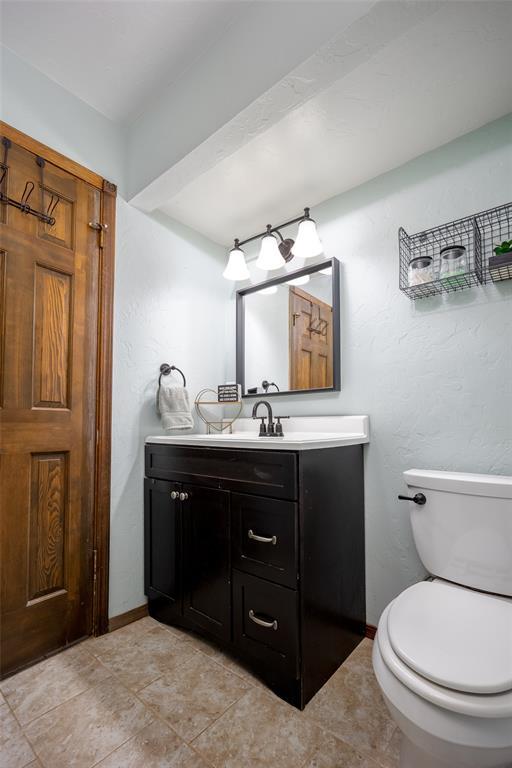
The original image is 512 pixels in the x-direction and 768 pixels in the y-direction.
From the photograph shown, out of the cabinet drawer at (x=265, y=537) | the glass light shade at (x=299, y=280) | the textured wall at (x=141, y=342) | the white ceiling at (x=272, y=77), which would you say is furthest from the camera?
the glass light shade at (x=299, y=280)

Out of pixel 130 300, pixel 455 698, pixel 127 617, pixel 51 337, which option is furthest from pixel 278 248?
pixel 127 617

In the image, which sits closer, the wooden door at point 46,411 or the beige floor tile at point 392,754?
the beige floor tile at point 392,754

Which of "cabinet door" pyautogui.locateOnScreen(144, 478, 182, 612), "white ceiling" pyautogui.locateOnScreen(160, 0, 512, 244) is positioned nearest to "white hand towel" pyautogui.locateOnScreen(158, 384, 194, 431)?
"cabinet door" pyautogui.locateOnScreen(144, 478, 182, 612)

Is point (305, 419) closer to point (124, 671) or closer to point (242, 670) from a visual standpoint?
point (242, 670)

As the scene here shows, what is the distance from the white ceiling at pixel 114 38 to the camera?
127 cm

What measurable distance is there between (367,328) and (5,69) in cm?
185

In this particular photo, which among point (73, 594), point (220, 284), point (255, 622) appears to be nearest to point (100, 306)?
point (220, 284)

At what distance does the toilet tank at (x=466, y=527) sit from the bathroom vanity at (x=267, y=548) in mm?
314

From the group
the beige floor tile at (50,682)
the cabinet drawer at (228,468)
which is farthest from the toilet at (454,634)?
the beige floor tile at (50,682)

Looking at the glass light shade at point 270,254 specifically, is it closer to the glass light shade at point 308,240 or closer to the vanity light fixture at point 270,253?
the vanity light fixture at point 270,253

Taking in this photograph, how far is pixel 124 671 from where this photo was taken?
4.51 ft

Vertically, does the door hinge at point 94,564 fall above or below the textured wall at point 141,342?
below

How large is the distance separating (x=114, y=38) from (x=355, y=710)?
8.46ft

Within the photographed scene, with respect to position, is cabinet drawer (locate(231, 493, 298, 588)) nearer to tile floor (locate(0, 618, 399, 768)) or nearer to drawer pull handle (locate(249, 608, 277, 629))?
drawer pull handle (locate(249, 608, 277, 629))
